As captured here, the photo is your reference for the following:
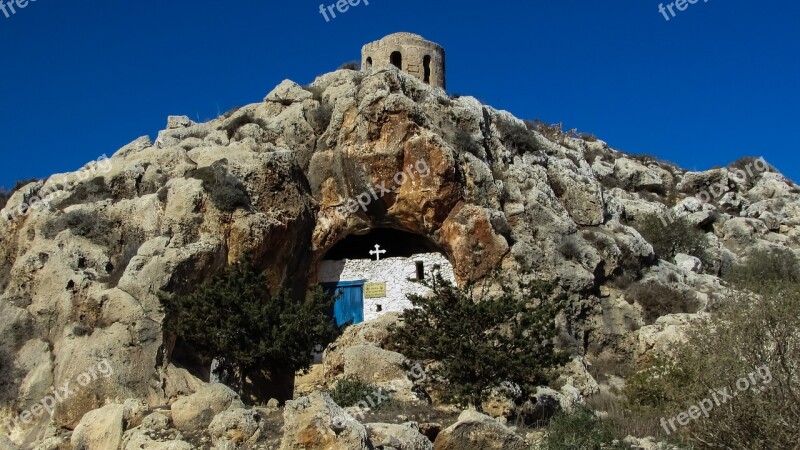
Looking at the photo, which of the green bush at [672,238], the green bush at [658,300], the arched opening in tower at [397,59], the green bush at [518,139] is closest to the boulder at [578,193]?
the green bush at [518,139]

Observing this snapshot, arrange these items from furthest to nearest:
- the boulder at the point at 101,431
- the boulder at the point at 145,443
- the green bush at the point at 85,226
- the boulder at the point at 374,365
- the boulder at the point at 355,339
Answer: the green bush at the point at 85,226 → the boulder at the point at 355,339 → the boulder at the point at 374,365 → the boulder at the point at 101,431 → the boulder at the point at 145,443

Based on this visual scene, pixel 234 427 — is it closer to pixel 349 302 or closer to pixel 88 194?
pixel 349 302

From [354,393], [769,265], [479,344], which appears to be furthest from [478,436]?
[769,265]

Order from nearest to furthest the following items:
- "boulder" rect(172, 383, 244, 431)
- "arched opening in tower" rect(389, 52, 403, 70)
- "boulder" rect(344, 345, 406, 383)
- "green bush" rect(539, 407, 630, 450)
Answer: "green bush" rect(539, 407, 630, 450)
"boulder" rect(172, 383, 244, 431)
"boulder" rect(344, 345, 406, 383)
"arched opening in tower" rect(389, 52, 403, 70)

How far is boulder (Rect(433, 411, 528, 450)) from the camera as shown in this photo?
11125 millimetres

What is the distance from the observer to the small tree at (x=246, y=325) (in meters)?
16.6

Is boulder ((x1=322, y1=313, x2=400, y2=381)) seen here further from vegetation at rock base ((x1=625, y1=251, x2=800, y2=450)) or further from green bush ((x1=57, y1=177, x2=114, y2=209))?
vegetation at rock base ((x1=625, y1=251, x2=800, y2=450))

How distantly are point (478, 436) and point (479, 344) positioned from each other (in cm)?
331

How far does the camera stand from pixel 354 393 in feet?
48.5

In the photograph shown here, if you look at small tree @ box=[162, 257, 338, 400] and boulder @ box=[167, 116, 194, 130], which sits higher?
boulder @ box=[167, 116, 194, 130]

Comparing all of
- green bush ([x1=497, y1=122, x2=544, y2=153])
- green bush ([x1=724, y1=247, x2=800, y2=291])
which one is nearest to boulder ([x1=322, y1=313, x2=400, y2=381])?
green bush ([x1=497, y1=122, x2=544, y2=153])

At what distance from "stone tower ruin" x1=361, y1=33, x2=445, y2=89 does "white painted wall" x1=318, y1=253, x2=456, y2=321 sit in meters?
8.84

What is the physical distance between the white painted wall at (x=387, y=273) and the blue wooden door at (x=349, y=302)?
17 cm

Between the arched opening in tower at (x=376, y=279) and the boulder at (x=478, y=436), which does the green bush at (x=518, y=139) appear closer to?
the arched opening in tower at (x=376, y=279)
